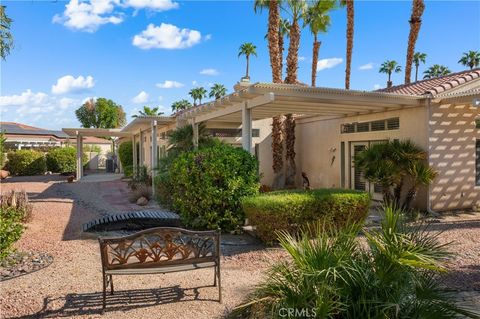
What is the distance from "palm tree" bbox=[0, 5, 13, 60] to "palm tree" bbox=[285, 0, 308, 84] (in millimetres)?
11371

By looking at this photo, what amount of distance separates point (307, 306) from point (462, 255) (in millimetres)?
4861

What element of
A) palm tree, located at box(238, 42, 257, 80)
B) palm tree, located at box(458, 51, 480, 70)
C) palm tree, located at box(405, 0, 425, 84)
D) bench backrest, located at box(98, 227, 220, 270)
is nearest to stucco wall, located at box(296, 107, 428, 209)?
palm tree, located at box(405, 0, 425, 84)

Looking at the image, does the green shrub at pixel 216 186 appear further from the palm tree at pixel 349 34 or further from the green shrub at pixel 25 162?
the green shrub at pixel 25 162

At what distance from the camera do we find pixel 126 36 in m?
15.4

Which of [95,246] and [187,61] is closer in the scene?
Answer: [95,246]

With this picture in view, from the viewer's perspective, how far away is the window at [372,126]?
11.5 m

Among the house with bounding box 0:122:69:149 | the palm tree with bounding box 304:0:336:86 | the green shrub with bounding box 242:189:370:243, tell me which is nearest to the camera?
the green shrub with bounding box 242:189:370:243

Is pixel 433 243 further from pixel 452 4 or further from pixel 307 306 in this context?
pixel 452 4

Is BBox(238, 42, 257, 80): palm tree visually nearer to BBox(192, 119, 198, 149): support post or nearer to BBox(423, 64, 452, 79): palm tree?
BBox(423, 64, 452, 79): palm tree

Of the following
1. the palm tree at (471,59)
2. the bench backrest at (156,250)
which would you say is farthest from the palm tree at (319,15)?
the palm tree at (471,59)

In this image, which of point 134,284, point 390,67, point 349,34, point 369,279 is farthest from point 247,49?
point 369,279

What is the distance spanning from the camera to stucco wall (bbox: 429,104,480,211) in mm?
10367

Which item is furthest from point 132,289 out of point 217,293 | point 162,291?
point 217,293

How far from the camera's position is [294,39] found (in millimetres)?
16500
